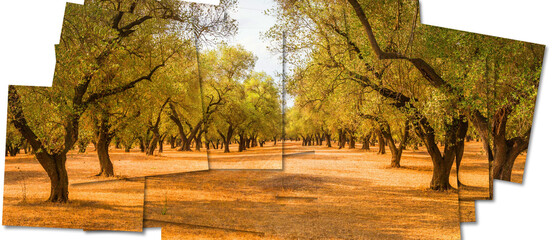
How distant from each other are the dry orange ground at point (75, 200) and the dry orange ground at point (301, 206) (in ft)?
2.31

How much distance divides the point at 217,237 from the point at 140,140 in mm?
2812

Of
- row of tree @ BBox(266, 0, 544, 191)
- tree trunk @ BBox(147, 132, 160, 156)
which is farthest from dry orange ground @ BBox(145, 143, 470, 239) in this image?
row of tree @ BBox(266, 0, 544, 191)

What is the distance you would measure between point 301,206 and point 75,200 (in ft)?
14.6

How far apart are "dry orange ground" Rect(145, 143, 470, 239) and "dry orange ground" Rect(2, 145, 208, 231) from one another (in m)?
0.70

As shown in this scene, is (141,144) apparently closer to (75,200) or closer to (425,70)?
(75,200)

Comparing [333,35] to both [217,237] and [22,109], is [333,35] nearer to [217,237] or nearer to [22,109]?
[217,237]

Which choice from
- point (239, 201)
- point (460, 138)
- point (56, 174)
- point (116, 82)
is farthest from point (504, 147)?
point (56, 174)

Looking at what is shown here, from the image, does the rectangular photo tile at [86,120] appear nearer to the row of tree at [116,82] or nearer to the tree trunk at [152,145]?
the row of tree at [116,82]

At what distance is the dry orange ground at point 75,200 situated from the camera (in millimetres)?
5578

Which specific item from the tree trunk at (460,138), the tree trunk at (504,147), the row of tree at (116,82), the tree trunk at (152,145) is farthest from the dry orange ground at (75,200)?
the tree trunk at (504,147)

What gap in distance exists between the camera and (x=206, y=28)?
6426mm

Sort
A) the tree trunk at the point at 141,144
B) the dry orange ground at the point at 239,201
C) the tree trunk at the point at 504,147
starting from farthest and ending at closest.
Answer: the tree trunk at the point at 141,144 → the tree trunk at the point at 504,147 → the dry orange ground at the point at 239,201

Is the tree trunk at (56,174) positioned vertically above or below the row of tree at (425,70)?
below

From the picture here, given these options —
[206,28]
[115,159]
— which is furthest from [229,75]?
[115,159]
